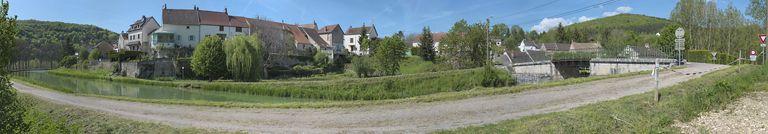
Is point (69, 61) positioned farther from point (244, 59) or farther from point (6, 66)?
point (6, 66)

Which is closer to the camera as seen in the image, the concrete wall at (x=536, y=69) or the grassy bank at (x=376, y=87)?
the grassy bank at (x=376, y=87)

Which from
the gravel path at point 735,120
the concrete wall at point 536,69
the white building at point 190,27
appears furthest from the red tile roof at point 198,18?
the gravel path at point 735,120

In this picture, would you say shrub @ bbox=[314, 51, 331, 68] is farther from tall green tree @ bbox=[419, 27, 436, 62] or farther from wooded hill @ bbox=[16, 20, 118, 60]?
wooded hill @ bbox=[16, 20, 118, 60]

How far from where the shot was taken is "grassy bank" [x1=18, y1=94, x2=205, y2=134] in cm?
1498

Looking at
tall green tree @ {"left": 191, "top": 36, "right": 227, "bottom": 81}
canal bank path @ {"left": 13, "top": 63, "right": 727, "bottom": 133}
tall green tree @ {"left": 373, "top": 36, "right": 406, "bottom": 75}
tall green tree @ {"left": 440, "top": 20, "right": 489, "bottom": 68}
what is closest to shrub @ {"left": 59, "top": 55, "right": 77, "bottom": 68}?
tall green tree @ {"left": 191, "top": 36, "right": 227, "bottom": 81}

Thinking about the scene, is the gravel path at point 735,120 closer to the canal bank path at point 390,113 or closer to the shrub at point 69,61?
the canal bank path at point 390,113

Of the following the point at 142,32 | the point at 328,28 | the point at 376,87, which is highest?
the point at 328,28

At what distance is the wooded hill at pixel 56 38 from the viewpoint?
368ft

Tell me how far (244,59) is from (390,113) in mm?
38838

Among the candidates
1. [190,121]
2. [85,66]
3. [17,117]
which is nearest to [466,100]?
[190,121]

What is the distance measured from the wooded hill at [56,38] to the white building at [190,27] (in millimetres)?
39698

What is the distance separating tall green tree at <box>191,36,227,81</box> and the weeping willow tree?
3.64 meters

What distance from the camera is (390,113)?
1623 cm

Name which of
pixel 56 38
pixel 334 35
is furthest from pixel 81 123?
pixel 56 38
